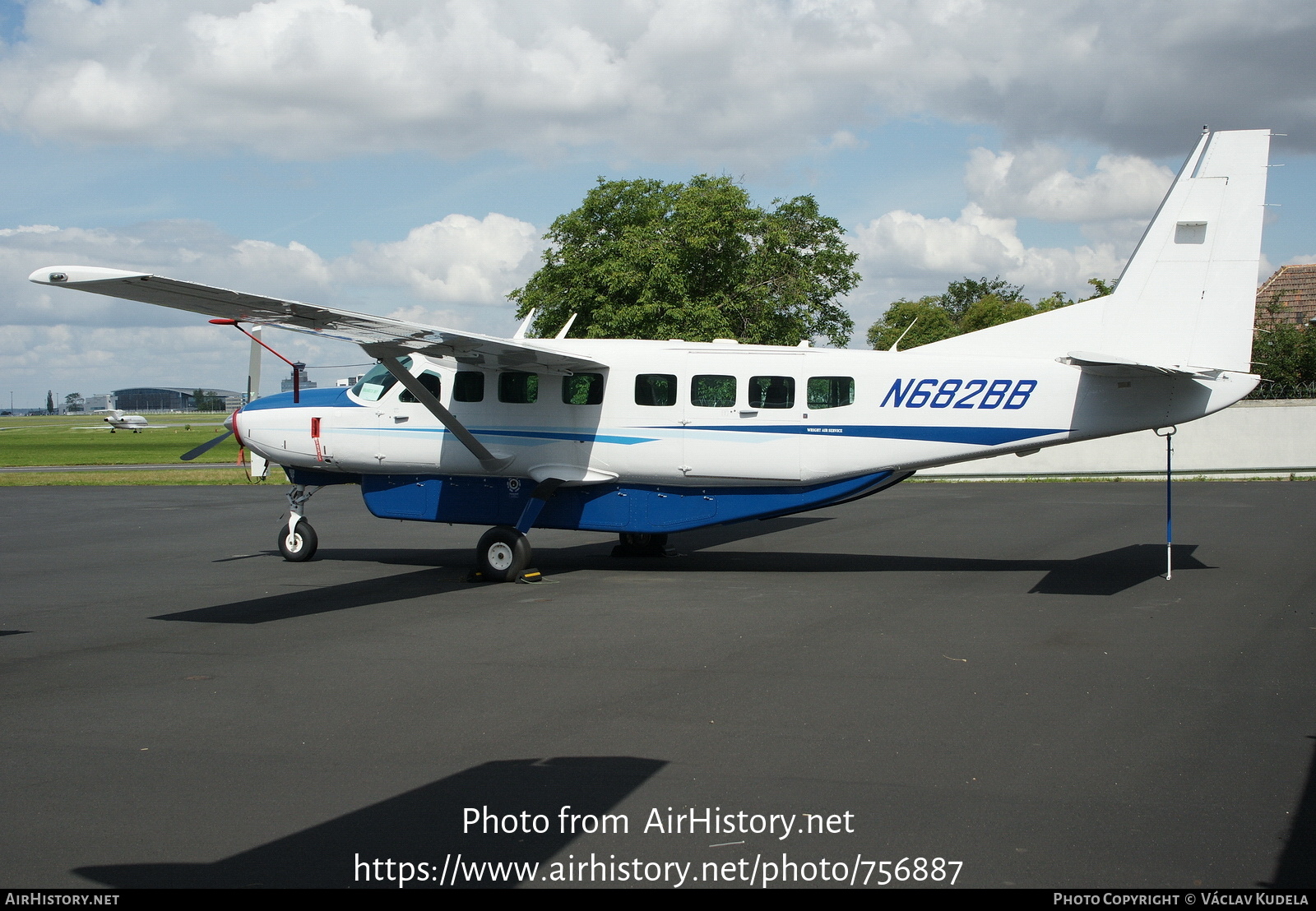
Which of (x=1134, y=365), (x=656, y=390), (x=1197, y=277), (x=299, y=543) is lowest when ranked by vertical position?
(x=299, y=543)

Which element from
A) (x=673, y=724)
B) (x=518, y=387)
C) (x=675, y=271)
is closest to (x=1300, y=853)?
(x=673, y=724)

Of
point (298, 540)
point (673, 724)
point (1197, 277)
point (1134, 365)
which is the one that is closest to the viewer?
point (673, 724)

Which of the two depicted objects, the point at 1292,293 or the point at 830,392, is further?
the point at 1292,293

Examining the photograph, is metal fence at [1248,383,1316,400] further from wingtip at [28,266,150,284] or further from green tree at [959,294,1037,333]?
green tree at [959,294,1037,333]

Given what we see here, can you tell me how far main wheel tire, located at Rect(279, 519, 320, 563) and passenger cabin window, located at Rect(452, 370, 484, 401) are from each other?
3127 mm

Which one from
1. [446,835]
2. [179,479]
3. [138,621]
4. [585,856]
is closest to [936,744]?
[585,856]

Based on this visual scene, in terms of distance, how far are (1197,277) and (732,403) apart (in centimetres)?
545

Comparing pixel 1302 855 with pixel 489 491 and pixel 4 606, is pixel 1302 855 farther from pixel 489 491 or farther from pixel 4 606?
pixel 4 606

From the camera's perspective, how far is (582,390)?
523 inches

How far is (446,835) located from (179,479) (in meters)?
31.4

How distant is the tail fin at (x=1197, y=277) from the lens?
11.2 metres

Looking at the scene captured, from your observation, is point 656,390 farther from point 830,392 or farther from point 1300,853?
point 1300,853

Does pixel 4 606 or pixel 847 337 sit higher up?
pixel 847 337

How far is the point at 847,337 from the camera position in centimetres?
4688
